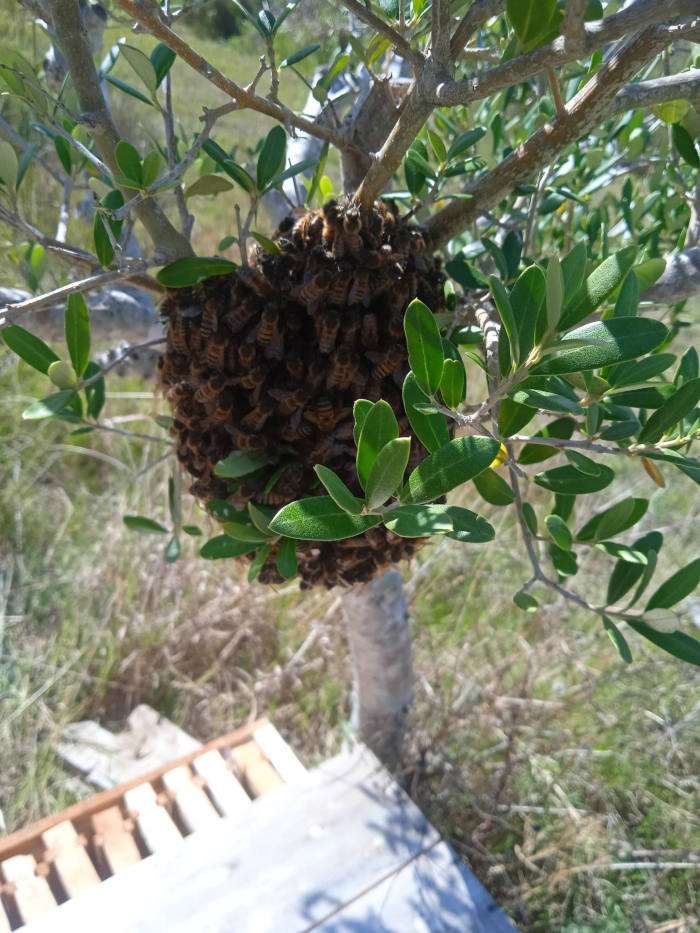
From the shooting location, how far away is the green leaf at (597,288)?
0.41 meters

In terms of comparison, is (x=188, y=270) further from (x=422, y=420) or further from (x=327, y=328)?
(x=422, y=420)

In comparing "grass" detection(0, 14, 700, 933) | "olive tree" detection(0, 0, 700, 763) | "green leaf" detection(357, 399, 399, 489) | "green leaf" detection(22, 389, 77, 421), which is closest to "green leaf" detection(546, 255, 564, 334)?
"olive tree" detection(0, 0, 700, 763)

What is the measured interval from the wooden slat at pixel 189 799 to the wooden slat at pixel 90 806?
0.07 feet

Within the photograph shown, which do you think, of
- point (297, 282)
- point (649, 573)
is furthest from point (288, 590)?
point (297, 282)

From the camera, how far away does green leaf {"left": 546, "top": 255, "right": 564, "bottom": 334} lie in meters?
0.38

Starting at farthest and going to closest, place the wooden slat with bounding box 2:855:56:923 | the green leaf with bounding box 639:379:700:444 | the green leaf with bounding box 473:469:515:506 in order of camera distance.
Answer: the wooden slat with bounding box 2:855:56:923 < the green leaf with bounding box 473:469:515:506 < the green leaf with bounding box 639:379:700:444

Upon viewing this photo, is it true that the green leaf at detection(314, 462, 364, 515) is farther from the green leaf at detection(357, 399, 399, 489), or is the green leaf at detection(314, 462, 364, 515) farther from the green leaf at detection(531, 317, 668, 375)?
the green leaf at detection(531, 317, 668, 375)

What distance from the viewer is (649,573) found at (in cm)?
72

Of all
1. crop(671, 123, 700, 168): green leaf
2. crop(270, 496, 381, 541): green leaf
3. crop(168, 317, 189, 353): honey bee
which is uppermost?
crop(671, 123, 700, 168): green leaf

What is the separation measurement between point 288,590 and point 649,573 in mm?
1499

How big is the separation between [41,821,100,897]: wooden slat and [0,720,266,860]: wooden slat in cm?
2

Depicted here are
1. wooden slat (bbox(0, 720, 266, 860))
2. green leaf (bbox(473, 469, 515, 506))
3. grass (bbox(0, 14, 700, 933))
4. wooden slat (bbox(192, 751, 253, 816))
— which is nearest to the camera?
green leaf (bbox(473, 469, 515, 506))

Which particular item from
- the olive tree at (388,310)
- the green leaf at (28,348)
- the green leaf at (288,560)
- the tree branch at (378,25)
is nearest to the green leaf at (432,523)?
the olive tree at (388,310)

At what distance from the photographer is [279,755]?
140 centimetres
